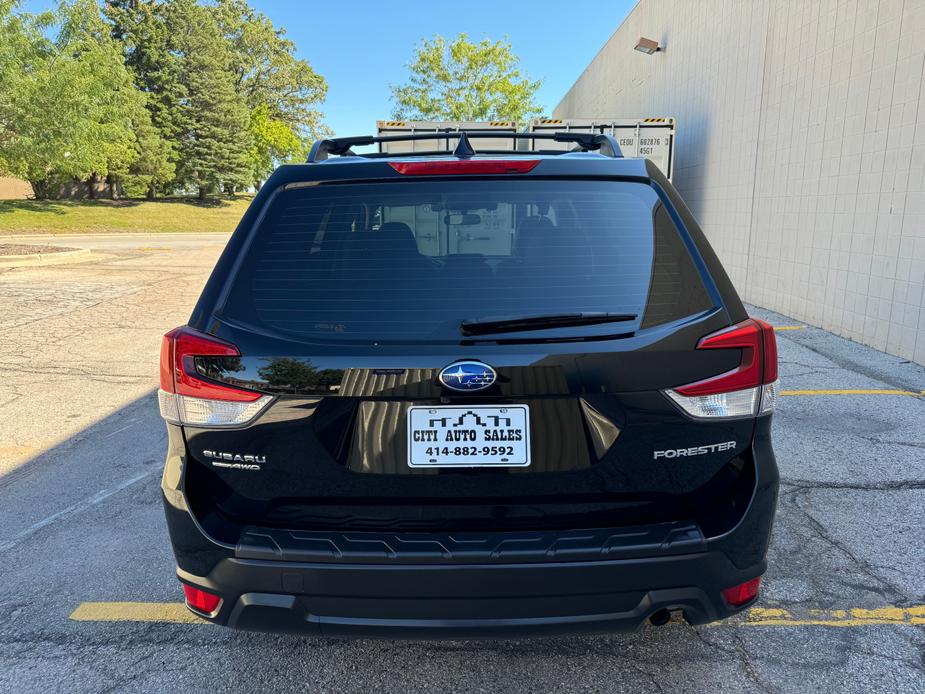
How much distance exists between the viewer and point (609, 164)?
2.19 m

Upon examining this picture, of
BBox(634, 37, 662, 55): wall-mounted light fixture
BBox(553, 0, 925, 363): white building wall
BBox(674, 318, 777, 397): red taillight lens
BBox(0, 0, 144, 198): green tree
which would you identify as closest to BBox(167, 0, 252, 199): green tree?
BBox(0, 0, 144, 198): green tree

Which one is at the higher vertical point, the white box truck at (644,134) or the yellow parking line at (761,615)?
the white box truck at (644,134)

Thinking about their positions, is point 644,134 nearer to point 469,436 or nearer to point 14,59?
point 469,436

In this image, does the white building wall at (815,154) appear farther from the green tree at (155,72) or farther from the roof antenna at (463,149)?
the green tree at (155,72)

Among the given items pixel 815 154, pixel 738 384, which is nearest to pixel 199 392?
pixel 738 384

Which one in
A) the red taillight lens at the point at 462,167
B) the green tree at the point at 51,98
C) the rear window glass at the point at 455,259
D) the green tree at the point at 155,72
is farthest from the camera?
the green tree at the point at 155,72

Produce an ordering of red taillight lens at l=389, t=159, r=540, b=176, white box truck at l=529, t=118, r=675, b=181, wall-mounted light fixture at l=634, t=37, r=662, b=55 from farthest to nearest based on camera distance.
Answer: wall-mounted light fixture at l=634, t=37, r=662, b=55
white box truck at l=529, t=118, r=675, b=181
red taillight lens at l=389, t=159, r=540, b=176

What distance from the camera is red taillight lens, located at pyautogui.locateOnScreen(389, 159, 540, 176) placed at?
6.95 ft

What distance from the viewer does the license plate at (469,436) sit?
6.17 ft

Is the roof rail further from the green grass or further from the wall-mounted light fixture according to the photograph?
the green grass

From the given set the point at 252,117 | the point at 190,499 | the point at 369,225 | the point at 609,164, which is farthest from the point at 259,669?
the point at 252,117

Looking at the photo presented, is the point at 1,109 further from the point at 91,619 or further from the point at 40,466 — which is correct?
the point at 91,619

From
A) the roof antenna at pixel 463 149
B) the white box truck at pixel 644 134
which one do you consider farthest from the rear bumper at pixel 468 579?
the white box truck at pixel 644 134

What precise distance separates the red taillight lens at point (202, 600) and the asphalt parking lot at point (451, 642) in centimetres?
46
